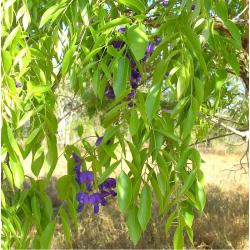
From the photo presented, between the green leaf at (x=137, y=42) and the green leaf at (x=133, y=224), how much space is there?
26 centimetres

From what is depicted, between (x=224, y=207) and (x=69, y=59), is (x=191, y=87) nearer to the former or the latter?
(x=69, y=59)

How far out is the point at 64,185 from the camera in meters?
0.76

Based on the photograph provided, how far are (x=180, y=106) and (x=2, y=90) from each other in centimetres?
29

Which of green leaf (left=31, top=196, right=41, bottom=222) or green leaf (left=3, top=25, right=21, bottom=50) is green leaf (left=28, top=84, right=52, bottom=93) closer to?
green leaf (left=3, top=25, right=21, bottom=50)

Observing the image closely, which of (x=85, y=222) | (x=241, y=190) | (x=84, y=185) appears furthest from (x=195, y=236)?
(x=84, y=185)

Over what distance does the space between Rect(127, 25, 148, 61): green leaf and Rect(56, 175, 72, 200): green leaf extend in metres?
0.35

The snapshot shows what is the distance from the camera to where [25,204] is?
844 mm

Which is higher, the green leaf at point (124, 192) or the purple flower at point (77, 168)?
the purple flower at point (77, 168)

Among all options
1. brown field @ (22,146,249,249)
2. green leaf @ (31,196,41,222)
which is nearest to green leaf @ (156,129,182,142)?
green leaf @ (31,196,41,222)

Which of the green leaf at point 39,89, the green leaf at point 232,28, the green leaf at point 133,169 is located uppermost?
the green leaf at point 232,28

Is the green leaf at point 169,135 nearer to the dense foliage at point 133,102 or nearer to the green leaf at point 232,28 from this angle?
the dense foliage at point 133,102

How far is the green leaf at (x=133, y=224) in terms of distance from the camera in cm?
57

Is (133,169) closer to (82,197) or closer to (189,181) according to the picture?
(189,181)

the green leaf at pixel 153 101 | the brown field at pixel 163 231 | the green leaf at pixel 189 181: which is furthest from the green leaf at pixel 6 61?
the brown field at pixel 163 231
